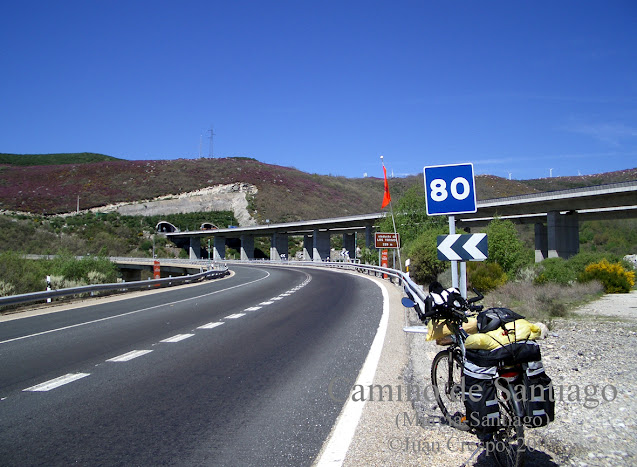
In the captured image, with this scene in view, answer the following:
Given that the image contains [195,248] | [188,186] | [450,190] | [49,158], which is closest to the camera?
[450,190]

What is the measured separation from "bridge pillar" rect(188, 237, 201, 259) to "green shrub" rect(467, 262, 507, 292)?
78196 millimetres

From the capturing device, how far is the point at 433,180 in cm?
855

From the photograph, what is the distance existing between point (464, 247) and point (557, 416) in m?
3.25

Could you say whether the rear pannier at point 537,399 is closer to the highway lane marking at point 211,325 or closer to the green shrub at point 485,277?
the highway lane marking at point 211,325

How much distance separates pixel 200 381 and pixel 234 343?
274cm

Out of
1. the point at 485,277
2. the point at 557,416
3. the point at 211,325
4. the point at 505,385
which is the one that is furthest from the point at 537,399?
the point at 485,277

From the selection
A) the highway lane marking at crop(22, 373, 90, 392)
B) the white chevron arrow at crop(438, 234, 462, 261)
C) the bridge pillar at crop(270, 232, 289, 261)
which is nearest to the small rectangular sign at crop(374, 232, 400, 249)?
the white chevron arrow at crop(438, 234, 462, 261)

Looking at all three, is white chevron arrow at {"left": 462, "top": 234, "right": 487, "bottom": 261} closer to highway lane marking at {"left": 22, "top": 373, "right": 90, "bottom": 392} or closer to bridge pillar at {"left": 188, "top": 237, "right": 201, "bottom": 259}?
highway lane marking at {"left": 22, "top": 373, "right": 90, "bottom": 392}

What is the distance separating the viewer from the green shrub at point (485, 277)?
19516 millimetres

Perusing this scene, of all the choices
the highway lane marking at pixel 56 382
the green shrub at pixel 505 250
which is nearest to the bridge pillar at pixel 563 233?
the green shrub at pixel 505 250

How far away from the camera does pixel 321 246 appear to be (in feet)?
252

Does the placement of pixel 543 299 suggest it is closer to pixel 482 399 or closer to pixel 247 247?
pixel 482 399

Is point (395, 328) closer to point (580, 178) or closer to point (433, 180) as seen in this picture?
point (433, 180)

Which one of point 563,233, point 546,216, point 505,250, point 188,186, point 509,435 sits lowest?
point 509,435
